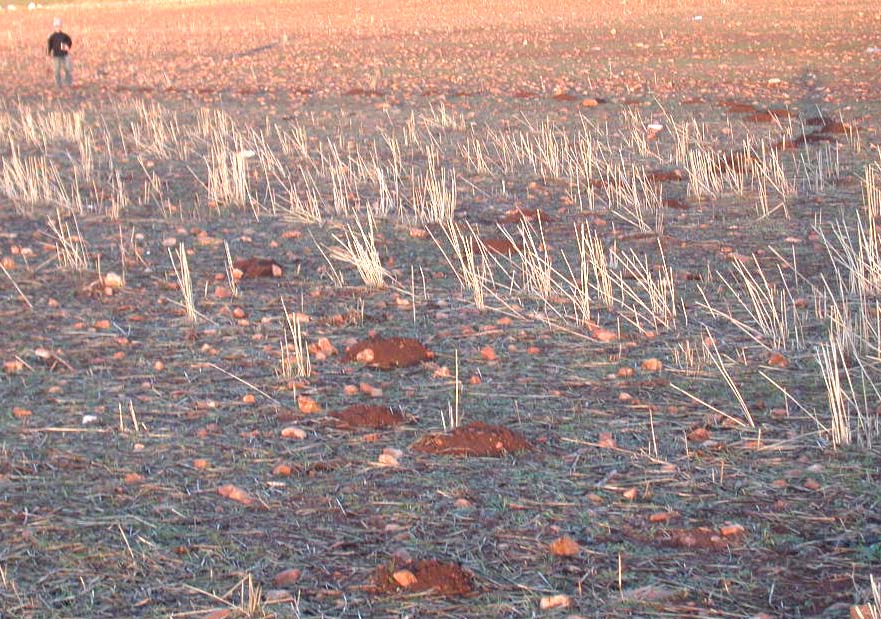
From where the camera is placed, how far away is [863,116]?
43.3 ft

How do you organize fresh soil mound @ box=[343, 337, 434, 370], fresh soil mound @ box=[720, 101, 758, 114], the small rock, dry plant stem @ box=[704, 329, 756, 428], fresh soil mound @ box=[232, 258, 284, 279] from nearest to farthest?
1. the small rock
2. dry plant stem @ box=[704, 329, 756, 428]
3. fresh soil mound @ box=[343, 337, 434, 370]
4. fresh soil mound @ box=[232, 258, 284, 279]
5. fresh soil mound @ box=[720, 101, 758, 114]

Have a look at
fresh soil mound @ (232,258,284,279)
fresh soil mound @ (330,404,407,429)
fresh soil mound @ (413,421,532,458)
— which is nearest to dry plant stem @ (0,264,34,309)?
fresh soil mound @ (232,258,284,279)

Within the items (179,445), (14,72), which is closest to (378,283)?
(179,445)

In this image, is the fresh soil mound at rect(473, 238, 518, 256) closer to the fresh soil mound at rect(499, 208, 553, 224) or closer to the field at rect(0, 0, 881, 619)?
the field at rect(0, 0, 881, 619)

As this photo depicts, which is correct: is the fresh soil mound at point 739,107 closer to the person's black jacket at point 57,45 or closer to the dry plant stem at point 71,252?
the dry plant stem at point 71,252

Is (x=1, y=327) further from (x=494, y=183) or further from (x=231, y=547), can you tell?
(x=494, y=183)

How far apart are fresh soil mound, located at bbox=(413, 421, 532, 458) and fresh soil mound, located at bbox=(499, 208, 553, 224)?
4.20 metres

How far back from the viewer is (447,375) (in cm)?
540

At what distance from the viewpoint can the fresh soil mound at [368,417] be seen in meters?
4.79

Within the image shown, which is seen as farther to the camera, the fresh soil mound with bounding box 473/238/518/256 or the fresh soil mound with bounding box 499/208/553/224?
the fresh soil mound with bounding box 499/208/553/224

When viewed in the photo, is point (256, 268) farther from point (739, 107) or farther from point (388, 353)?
point (739, 107)

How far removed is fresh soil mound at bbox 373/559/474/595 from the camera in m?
3.46

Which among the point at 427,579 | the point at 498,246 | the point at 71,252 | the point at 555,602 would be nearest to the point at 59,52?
the point at 71,252

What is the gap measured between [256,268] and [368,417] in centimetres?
271
